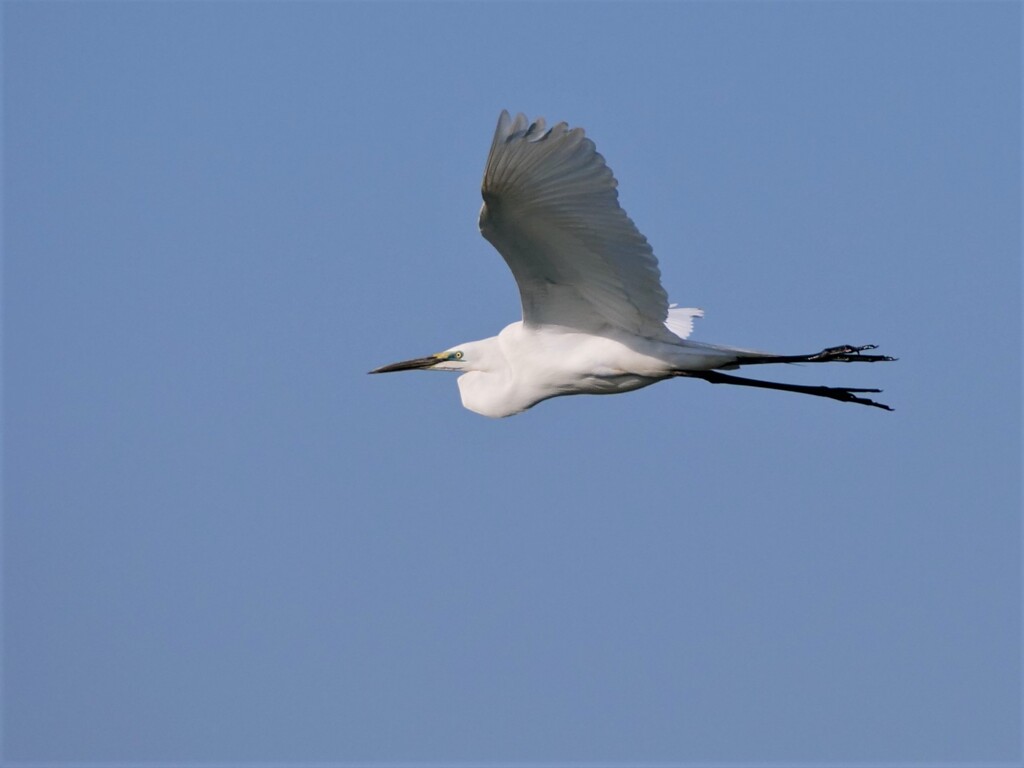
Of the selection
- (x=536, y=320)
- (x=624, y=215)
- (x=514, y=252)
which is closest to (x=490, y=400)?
(x=536, y=320)

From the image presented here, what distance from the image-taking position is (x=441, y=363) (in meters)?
9.38

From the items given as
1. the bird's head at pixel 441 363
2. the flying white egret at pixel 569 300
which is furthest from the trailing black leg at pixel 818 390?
the bird's head at pixel 441 363

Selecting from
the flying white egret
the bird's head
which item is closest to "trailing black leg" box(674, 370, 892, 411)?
the flying white egret

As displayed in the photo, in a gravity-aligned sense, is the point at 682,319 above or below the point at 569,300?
above

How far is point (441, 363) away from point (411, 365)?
26cm

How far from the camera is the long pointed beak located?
9453mm

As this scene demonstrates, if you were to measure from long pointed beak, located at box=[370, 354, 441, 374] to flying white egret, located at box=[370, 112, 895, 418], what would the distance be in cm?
2

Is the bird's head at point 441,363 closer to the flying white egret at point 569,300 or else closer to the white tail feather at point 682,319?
the flying white egret at point 569,300

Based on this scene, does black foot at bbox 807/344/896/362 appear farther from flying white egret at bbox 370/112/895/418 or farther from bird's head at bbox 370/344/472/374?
bird's head at bbox 370/344/472/374

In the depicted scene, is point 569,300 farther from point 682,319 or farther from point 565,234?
point 682,319

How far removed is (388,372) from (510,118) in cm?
294

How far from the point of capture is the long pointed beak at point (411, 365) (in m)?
9.45

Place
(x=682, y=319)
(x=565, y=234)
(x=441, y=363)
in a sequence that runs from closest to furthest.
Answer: (x=565, y=234) < (x=441, y=363) < (x=682, y=319)

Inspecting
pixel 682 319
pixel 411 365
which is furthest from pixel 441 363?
pixel 682 319
